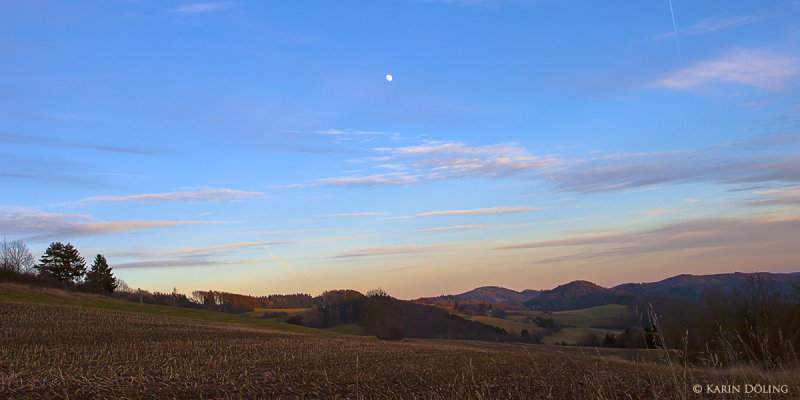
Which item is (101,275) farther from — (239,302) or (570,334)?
(570,334)

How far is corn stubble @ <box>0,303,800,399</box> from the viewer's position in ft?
41.4

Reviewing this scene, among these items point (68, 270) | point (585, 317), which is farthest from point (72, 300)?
point (585, 317)

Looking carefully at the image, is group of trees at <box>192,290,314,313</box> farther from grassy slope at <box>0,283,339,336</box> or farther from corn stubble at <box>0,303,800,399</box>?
corn stubble at <box>0,303,800,399</box>

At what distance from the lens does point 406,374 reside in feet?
64.5

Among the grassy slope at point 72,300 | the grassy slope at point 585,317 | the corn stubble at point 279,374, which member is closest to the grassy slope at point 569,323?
the grassy slope at point 585,317

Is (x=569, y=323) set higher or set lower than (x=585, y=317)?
lower

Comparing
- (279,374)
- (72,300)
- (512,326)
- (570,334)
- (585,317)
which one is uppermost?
(72,300)

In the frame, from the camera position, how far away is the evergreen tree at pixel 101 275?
109062 millimetres

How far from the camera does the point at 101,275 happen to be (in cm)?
11081

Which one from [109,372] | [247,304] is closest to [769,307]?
[109,372]

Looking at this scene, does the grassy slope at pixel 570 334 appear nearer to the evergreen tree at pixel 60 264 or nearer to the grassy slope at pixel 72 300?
the grassy slope at pixel 72 300

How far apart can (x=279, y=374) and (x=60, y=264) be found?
10505 cm

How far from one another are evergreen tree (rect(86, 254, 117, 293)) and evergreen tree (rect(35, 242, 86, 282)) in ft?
11.6

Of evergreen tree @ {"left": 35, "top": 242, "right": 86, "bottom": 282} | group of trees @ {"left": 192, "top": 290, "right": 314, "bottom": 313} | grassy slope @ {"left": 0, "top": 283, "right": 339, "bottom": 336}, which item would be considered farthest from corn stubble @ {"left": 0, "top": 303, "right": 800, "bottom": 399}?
group of trees @ {"left": 192, "top": 290, "right": 314, "bottom": 313}
